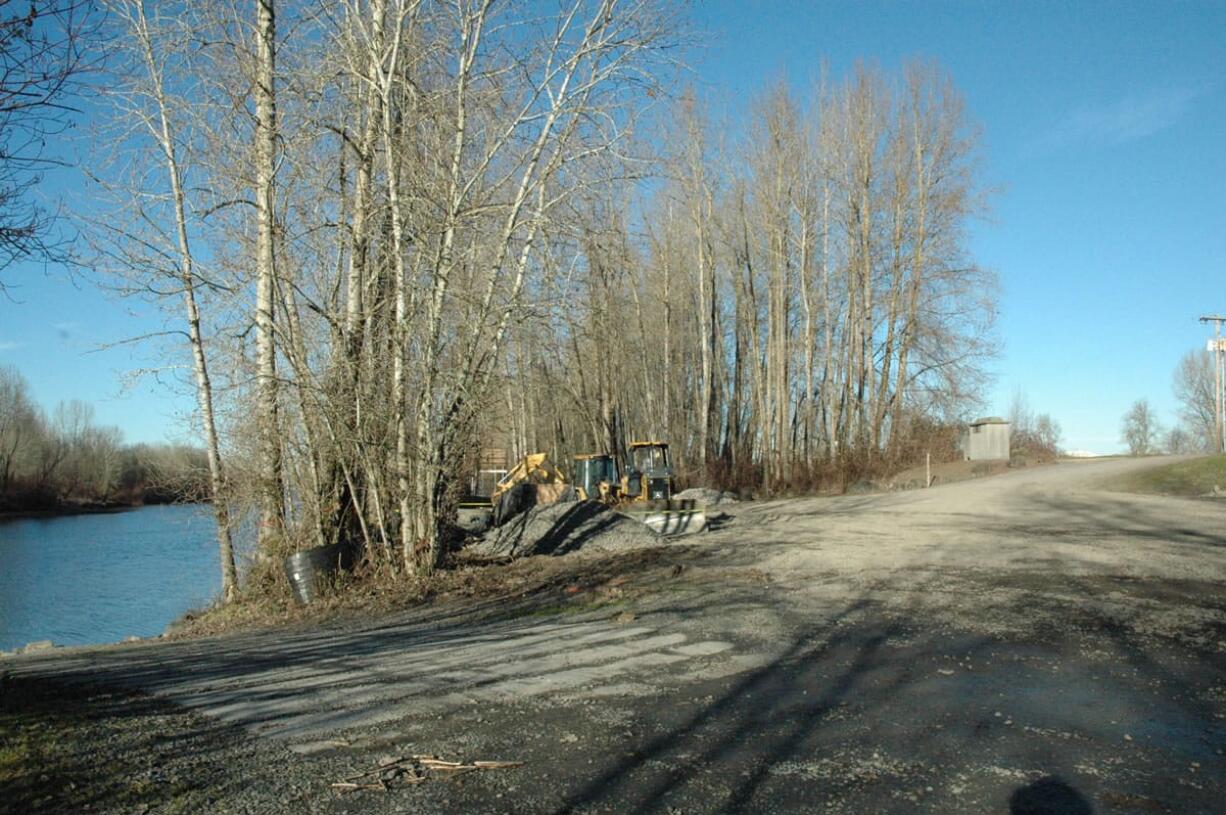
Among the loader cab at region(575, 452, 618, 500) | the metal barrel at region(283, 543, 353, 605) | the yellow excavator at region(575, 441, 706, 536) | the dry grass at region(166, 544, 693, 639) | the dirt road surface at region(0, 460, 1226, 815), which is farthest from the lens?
the loader cab at region(575, 452, 618, 500)

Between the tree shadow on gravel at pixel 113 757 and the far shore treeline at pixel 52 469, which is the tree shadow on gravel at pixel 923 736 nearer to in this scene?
the tree shadow on gravel at pixel 113 757

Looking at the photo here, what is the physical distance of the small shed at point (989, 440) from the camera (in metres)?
40.6

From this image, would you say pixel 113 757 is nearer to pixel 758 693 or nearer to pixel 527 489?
pixel 758 693

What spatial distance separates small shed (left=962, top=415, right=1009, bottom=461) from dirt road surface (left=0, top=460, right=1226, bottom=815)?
3082cm

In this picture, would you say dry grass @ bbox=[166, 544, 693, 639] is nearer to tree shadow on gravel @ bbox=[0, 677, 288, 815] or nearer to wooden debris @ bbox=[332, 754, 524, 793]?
tree shadow on gravel @ bbox=[0, 677, 288, 815]

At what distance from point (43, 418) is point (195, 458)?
59.4 metres

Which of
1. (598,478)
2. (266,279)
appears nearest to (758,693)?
(266,279)

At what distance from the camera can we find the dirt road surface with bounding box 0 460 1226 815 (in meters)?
4.13

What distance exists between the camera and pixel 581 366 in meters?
40.2

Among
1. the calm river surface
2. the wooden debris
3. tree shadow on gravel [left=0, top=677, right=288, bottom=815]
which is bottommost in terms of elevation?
the calm river surface

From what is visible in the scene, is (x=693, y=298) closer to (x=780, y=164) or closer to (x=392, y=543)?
(x=780, y=164)

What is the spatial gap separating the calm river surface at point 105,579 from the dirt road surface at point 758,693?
887cm

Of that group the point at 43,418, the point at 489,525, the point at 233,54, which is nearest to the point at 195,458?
the point at 233,54

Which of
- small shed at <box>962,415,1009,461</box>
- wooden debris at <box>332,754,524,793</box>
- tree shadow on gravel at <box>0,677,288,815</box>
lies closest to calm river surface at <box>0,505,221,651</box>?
tree shadow on gravel at <box>0,677,288,815</box>
